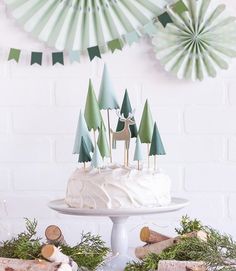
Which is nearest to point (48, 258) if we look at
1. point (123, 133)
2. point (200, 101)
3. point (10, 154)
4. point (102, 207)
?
point (102, 207)

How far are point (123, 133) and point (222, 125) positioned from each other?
Result: 1.17ft

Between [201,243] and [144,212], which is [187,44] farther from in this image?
[201,243]

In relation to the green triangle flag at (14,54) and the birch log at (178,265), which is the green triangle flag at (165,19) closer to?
the green triangle flag at (14,54)

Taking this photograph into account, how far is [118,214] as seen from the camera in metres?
1.47

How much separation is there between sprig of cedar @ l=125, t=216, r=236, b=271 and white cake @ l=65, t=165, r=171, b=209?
0.12 m

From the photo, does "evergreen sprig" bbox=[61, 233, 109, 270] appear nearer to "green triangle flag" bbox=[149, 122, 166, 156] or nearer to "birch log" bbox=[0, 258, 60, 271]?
"birch log" bbox=[0, 258, 60, 271]

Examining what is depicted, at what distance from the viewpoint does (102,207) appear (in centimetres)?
149

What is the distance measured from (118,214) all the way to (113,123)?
0.41 metres

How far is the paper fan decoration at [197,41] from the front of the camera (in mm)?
1778

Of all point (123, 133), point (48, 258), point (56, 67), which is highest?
point (56, 67)

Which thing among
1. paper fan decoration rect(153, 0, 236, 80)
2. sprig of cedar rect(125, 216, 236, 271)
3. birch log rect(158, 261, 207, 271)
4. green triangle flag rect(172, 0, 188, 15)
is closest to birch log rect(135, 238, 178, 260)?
sprig of cedar rect(125, 216, 236, 271)

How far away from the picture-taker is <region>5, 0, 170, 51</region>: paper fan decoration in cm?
181

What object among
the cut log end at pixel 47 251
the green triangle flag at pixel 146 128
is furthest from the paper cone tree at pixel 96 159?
the cut log end at pixel 47 251

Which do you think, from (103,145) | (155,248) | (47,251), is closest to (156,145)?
(103,145)
